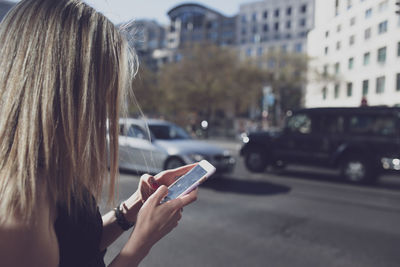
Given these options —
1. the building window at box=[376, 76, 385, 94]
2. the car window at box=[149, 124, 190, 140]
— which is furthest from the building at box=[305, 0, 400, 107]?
the car window at box=[149, 124, 190, 140]

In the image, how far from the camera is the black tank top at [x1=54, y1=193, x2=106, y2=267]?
95cm

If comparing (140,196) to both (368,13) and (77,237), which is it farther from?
(368,13)

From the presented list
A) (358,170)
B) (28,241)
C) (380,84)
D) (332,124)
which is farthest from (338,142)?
(28,241)

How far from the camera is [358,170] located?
8203 millimetres

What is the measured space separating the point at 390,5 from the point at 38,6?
156cm

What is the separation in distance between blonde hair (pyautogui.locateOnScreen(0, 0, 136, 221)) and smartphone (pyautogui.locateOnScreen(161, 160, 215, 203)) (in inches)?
10.9

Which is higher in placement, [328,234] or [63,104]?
[63,104]

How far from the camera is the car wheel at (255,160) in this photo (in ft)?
32.0

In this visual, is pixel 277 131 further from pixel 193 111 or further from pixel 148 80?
pixel 148 80

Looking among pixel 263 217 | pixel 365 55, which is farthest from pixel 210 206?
pixel 365 55

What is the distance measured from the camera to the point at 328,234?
14.1 ft

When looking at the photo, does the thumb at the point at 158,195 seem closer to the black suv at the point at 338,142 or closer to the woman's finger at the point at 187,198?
the woman's finger at the point at 187,198

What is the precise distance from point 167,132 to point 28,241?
7.61 meters

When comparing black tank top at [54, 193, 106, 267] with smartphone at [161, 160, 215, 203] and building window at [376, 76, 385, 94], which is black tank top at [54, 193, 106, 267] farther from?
building window at [376, 76, 385, 94]
